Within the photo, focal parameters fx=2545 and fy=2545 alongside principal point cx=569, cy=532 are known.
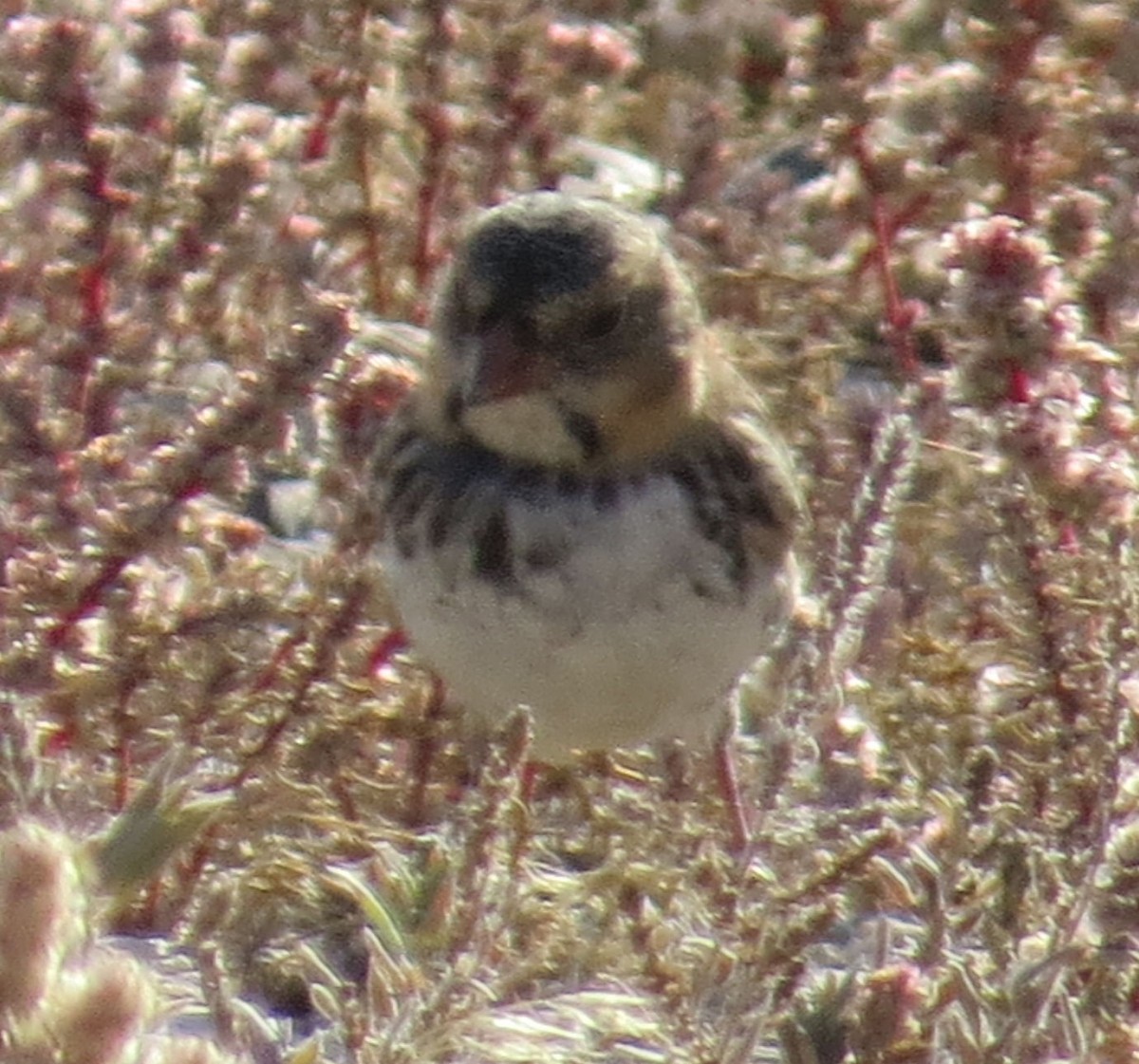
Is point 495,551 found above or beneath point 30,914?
beneath

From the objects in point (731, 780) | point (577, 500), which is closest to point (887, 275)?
point (577, 500)

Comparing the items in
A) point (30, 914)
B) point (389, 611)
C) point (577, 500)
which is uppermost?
point (30, 914)

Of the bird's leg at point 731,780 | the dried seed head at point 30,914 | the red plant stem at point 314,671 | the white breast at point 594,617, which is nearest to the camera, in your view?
the dried seed head at point 30,914

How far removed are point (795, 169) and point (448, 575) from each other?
5.68 feet

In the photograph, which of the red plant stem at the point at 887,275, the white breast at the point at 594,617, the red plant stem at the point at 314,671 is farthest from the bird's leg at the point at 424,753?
the red plant stem at the point at 887,275

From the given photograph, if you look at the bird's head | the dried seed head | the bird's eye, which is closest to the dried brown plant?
the dried seed head

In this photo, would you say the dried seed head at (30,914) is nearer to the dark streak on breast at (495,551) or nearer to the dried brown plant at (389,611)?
the dried brown plant at (389,611)

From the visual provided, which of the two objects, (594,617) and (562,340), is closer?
(594,617)

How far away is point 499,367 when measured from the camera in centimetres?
→ 279

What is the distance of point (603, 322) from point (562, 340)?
0.08m

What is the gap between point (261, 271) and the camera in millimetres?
3426

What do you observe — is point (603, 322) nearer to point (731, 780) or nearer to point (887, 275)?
point (887, 275)

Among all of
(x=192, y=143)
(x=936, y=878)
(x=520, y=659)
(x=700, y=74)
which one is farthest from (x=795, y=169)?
(x=936, y=878)

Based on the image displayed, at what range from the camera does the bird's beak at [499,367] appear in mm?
2770
